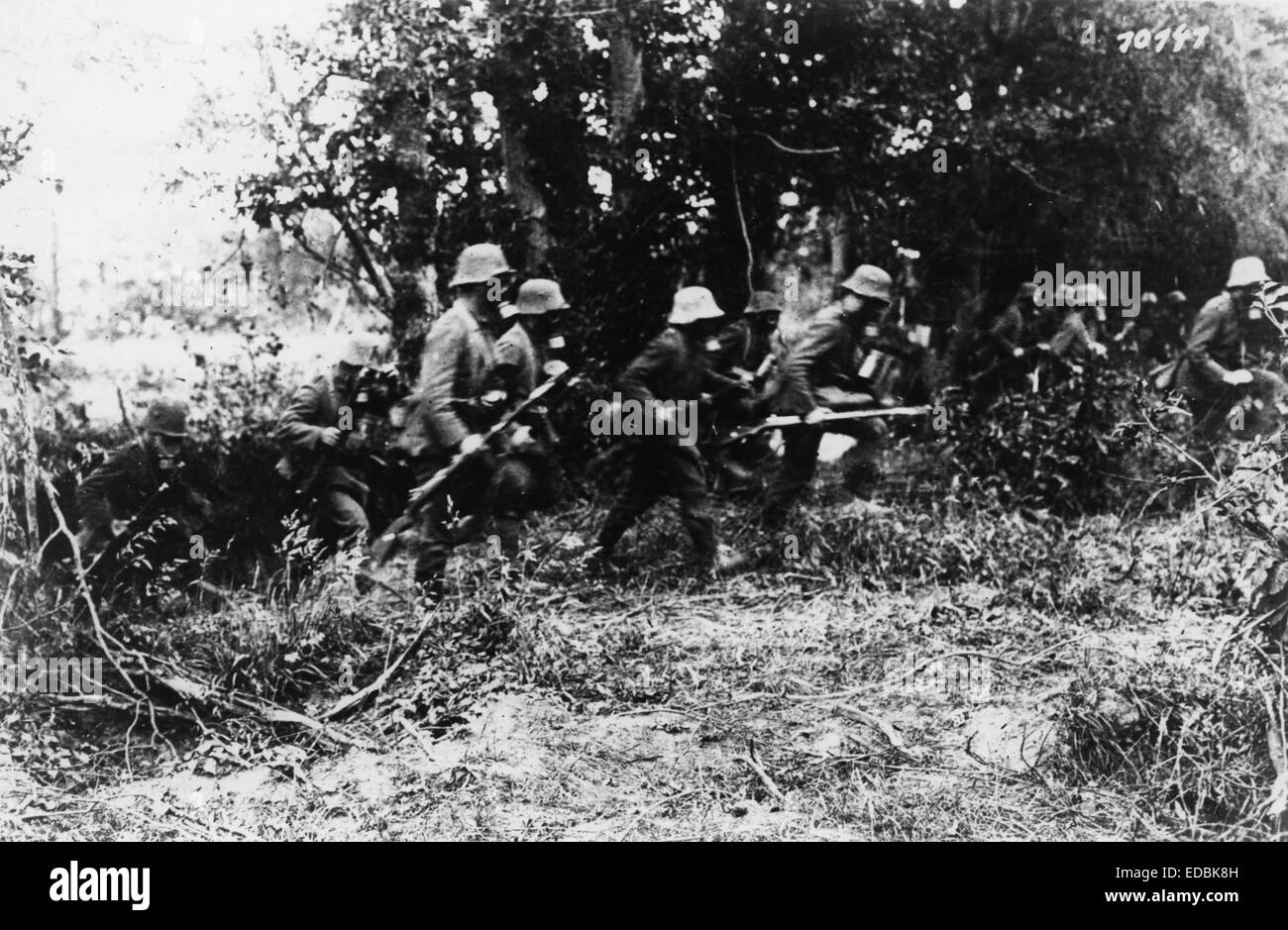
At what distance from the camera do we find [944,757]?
3662mm

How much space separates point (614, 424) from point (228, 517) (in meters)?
1.60

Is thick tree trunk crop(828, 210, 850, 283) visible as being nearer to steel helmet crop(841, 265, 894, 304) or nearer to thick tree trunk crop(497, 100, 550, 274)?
steel helmet crop(841, 265, 894, 304)

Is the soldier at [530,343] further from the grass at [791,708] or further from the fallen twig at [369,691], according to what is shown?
the fallen twig at [369,691]

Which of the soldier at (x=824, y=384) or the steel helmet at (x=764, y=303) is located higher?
the steel helmet at (x=764, y=303)

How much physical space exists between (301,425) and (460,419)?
2.12ft

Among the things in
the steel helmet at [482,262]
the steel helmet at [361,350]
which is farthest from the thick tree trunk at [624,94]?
the steel helmet at [361,350]

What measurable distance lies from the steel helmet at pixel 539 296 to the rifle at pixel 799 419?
0.89 meters

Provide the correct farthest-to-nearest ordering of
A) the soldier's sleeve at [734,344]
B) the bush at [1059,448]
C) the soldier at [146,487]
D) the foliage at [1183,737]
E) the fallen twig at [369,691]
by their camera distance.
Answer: the bush at [1059,448]
the soldier's sleeve at [734,344]
the soldier at [146,487]
the fallen twig at [369,691]
the foliage at [1183,737]

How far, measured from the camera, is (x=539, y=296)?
388 centimetres

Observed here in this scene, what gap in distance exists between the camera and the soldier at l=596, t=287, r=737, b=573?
12.7ft

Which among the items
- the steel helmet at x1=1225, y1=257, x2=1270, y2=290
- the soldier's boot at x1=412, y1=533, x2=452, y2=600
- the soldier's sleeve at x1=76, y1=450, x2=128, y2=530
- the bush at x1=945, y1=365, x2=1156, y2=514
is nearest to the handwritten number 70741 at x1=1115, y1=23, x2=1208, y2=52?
the steel helmet at x1=1225, y1=257, x2=1270, y2=290

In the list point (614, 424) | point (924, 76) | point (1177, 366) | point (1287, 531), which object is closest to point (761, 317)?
point (614, 424)

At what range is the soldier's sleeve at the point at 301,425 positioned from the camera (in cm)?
386
